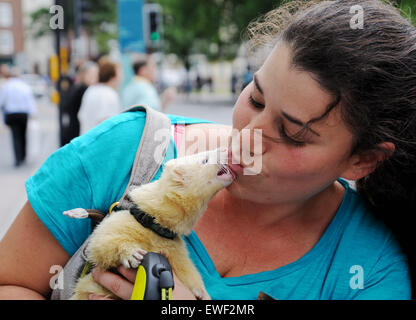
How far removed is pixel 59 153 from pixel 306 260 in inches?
36.0

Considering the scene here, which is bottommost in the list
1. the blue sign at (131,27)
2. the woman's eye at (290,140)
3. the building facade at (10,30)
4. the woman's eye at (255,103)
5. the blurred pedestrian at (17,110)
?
the blurred pedestrian at (17,110)

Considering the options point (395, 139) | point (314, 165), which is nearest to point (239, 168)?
point (314, 165)

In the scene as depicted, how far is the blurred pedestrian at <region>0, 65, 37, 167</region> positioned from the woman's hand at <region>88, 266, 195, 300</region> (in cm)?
910

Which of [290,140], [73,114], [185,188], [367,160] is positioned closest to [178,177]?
[185,188]

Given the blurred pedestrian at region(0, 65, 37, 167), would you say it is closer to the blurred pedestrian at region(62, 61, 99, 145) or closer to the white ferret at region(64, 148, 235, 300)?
the blurred pedestrian at region(62, 61, 99, 145)

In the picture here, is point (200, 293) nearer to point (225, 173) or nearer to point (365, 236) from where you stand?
point (225, 173)

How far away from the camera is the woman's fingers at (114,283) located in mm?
1465

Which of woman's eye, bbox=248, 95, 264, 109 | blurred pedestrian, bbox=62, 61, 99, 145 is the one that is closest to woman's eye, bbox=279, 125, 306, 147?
woman's eye, bbox=248, 95, 264, 109

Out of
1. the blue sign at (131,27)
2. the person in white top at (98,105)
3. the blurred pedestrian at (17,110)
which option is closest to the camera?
the person in white top at (98,105)

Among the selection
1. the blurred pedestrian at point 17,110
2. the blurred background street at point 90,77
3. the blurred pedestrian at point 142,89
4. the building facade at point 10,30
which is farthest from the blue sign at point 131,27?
the building facade at point 10,30

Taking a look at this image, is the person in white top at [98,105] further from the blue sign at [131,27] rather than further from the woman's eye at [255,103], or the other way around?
the woman's eye at [255,103]

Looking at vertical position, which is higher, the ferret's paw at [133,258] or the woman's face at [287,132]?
the woman's face at [287,132]

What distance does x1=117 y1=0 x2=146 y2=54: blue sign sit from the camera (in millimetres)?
10670

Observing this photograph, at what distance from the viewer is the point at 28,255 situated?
152cm
